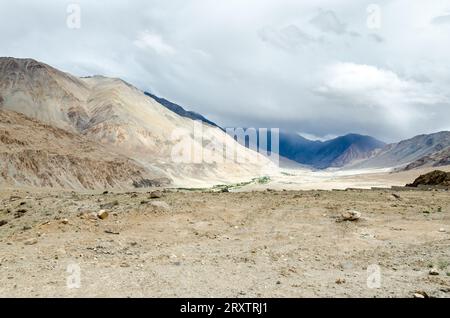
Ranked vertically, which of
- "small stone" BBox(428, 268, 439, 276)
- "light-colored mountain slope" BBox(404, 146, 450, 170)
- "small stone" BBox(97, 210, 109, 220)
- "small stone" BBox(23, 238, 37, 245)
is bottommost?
"small stone" BBox(428, 268, 439, 276)

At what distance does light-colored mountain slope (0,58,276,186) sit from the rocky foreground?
8161 cm

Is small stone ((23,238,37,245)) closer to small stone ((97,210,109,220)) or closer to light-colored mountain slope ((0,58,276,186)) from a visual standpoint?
small stone ((97,210,109,220))

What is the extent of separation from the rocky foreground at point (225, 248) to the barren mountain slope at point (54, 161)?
44309mm

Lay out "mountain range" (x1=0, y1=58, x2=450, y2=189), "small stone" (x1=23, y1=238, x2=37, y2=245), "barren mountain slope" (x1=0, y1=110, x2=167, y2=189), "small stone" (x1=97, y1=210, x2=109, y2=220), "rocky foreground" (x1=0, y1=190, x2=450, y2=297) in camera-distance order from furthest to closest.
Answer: "mountain range" (x1=0, y1=58, x2=450, y2=189), "barren mountain slope" (x1=0, y1=110, x2=167, y2=189), "small stone" (x1=97, y1=210, x2=109, y2=220), "small stone" (x1=23, y1=238, x2=37, y2=245), "rocky foreground" (x1=0, y1=190, x2=450, y2=297)

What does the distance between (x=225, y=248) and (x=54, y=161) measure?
5926cm

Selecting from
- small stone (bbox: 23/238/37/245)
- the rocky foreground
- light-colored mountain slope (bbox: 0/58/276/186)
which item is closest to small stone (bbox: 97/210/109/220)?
the rocky foreground

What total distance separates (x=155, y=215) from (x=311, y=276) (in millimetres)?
7869

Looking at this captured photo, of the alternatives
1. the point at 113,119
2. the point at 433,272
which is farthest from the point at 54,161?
the point at 433,272

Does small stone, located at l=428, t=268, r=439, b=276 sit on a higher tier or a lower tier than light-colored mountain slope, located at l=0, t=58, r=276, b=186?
lower

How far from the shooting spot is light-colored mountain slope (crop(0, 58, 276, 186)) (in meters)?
117

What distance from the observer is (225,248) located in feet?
42.4

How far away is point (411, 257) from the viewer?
11828 millimetres

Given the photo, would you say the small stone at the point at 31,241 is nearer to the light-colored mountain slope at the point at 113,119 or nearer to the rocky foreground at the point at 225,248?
the rocky foreground at the point at 225,248
